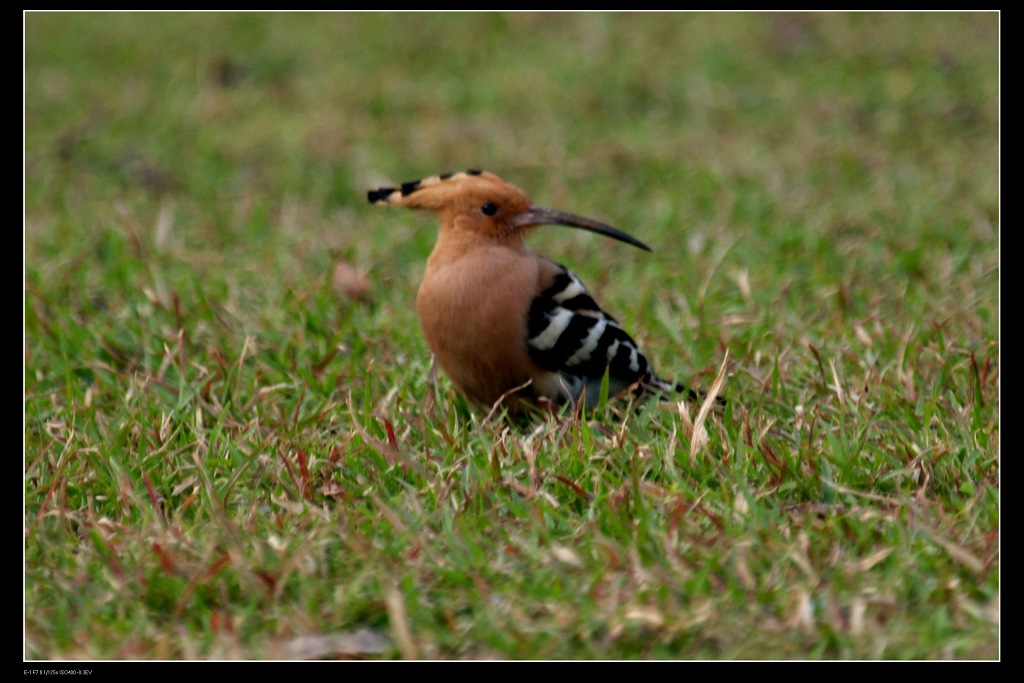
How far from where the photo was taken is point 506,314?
3873 millimetres

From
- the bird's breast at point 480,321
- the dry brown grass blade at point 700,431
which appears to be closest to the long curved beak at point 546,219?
the bird's breast at point 480,321

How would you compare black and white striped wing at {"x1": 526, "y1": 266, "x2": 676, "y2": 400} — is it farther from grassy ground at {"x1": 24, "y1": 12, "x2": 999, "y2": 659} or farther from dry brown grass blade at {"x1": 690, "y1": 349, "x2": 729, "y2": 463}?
dry brown grass blade at {"x1": 690, "y1": 349, "x2": 729, "y2": 463}

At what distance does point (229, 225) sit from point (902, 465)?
11.8 feet

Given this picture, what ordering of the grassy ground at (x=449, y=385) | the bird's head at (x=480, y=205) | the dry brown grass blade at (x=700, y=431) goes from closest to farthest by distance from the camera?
the grassy ground at (x=449, y=385), the dry brown grass blade at (x=700, y=431), the bird's head at (x=480, y=205)

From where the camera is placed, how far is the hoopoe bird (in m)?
3.85

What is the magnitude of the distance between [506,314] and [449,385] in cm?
42

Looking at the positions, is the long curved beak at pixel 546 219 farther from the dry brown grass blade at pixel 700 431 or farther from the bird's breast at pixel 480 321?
the dry brown grass blade at pixel 700 431

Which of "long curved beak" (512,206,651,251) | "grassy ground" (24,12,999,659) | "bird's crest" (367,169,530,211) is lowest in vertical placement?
"grassy ground" (24,12,999,659)

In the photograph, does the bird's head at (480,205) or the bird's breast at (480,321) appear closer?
the bird's breast at (480,321)

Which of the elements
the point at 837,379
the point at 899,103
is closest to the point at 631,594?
the point at 837,379

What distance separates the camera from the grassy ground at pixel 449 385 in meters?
2.73

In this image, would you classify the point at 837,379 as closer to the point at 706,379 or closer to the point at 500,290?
the point at 706,379

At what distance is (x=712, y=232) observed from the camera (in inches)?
225

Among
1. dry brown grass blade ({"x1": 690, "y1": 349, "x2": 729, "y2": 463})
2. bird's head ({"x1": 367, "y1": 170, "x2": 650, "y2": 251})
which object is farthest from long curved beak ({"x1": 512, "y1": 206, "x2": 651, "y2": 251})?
dry brown grass blade ({"x1": 690, "y1": 349, "x2": 729, "y2": 463})
